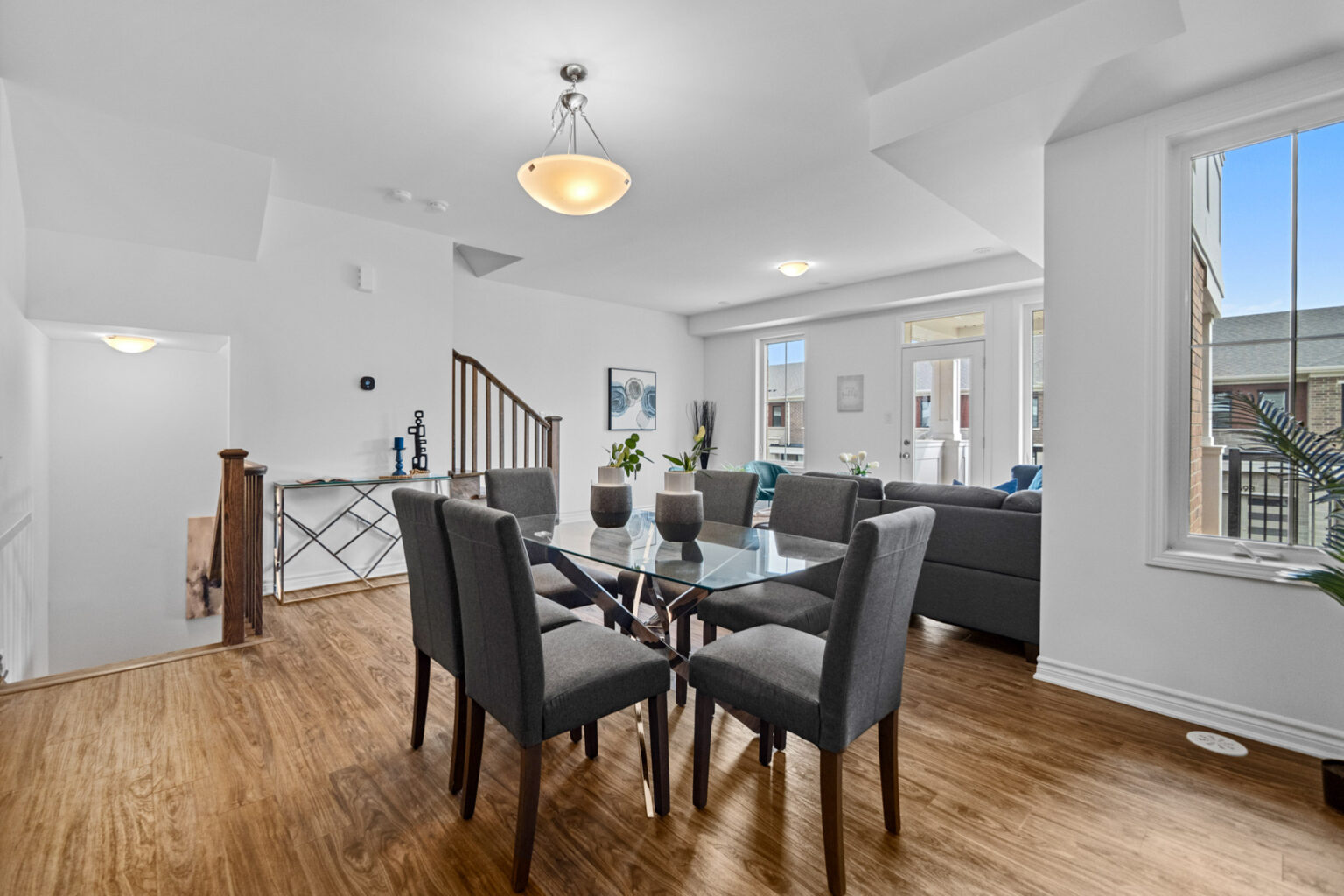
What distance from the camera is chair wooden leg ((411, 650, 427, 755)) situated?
2.12 meters

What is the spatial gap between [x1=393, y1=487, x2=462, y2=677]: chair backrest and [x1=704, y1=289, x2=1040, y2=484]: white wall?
5.43 meters

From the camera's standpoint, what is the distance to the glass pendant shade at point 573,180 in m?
2.55

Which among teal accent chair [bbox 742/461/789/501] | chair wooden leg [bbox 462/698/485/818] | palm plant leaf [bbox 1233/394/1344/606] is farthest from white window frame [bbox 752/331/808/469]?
chair wooden leg [bbox 462/698/485/818]

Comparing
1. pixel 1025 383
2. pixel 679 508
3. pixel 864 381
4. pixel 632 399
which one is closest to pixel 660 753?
pixel 679 508

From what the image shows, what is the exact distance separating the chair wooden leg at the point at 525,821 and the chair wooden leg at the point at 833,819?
0.69 meters

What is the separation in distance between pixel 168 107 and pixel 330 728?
2909 millimetres

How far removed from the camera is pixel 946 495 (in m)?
3.24

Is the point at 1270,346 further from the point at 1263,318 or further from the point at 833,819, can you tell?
the point at 833,819

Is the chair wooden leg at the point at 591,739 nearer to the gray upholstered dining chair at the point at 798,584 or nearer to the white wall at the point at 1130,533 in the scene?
the gray upholstered dining chair at the point at 798,584

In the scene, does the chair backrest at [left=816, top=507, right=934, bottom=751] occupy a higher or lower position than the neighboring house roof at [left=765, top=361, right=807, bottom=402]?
lower

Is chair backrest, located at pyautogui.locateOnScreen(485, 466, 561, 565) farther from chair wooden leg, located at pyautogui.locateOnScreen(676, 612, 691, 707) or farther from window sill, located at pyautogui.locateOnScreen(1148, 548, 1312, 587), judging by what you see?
window sill, located at pyautogui.locateOnScreen(1148, 548, 1312, 587)

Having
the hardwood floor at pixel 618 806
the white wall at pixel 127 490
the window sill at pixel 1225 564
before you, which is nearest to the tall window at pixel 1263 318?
the window sill at pixel 1225 564

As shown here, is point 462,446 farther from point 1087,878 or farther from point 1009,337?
point 1009,337

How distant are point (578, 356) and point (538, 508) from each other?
394 cm
